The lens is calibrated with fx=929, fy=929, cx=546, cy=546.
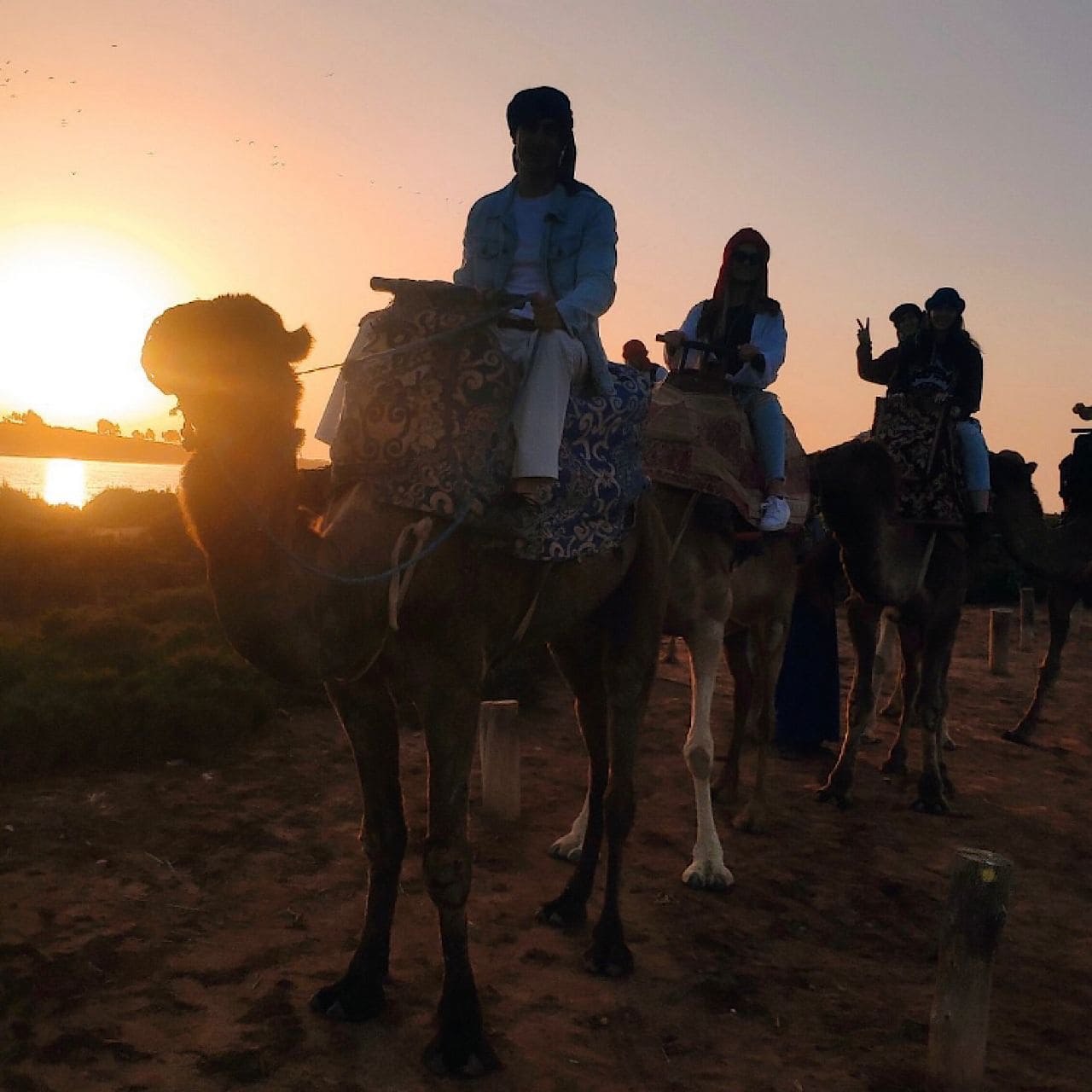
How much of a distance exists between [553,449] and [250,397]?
1184mm

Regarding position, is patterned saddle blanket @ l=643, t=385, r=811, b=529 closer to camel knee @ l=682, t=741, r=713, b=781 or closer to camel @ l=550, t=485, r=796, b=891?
camel @ l=550, t=485, r=796, b=891

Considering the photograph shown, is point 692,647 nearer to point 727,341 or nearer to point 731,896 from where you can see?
point 731,896

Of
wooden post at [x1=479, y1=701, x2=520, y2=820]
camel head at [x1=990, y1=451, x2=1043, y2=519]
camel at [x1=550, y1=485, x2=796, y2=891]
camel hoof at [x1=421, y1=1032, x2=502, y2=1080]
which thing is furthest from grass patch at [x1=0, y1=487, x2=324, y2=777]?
camel head at [x1=990, y1=451, x2=1043, y2=519]

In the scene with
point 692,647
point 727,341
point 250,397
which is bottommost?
point 692,647

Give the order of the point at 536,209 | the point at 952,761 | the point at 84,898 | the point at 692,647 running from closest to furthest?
the point at 536,209 → the point at 84,898 → the point at 692,647 → the point at 952,761

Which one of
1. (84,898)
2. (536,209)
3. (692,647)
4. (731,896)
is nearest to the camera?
Result: (536,209)

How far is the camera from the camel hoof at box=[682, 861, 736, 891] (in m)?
5.24

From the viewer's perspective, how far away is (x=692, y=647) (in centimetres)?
573

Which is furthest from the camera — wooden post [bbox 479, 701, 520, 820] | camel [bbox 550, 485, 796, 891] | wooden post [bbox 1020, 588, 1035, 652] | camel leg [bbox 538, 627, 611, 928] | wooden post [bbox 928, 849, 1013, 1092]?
wooden post [bbox 1020, 588, 1035, 652]

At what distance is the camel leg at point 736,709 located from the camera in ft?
23.1

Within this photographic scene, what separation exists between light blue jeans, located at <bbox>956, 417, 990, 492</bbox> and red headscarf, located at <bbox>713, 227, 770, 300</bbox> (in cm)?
252

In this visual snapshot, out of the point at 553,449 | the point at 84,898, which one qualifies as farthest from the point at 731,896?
the point at 84,898

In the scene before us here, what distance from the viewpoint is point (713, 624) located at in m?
5.71

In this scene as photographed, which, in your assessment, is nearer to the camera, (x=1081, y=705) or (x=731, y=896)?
(x=731, y=896)
